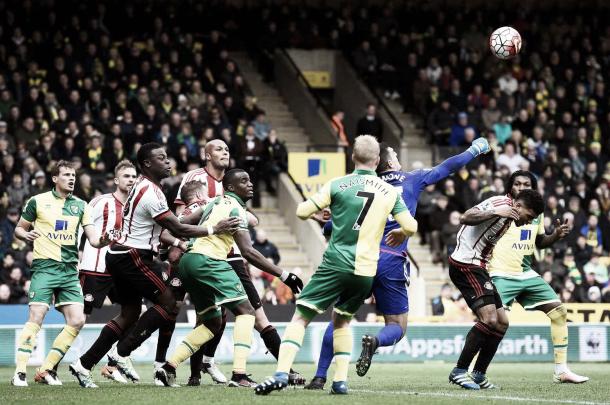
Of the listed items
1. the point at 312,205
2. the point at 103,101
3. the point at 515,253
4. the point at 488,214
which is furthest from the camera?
the point at 103,101

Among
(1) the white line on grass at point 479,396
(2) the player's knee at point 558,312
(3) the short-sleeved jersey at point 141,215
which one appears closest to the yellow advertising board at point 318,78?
(2) the player's knee at point 558,312

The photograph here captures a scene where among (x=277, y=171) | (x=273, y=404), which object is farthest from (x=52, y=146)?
(x=273, y=404)

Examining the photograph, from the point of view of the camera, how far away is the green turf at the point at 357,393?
393 inches

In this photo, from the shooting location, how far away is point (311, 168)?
25.5 m

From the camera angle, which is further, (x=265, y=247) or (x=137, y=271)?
(x=265, y=247)

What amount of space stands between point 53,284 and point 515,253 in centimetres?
496

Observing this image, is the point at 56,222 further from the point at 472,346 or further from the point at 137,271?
the point at 472,346

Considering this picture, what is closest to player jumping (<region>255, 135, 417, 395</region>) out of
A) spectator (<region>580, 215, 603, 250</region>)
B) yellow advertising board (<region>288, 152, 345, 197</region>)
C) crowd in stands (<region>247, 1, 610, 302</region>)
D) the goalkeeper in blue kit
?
the goalkeeper in blue kit

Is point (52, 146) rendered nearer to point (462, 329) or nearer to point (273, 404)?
point (462, 329)

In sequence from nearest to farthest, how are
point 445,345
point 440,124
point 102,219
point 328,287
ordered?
point 328,287 → point 102,219 → point 445,345 → point 440,124

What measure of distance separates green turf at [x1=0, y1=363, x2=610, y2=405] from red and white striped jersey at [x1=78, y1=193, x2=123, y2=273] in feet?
4.41

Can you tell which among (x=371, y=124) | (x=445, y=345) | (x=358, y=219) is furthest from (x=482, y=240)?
(x=371, y=124)

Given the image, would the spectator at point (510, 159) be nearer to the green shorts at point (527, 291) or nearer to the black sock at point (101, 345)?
the green shorts at point (527, 291)

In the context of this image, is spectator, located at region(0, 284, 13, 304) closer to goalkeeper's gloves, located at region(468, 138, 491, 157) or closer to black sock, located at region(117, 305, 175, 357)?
black sock, located at region(117, 305, 175, 357)
